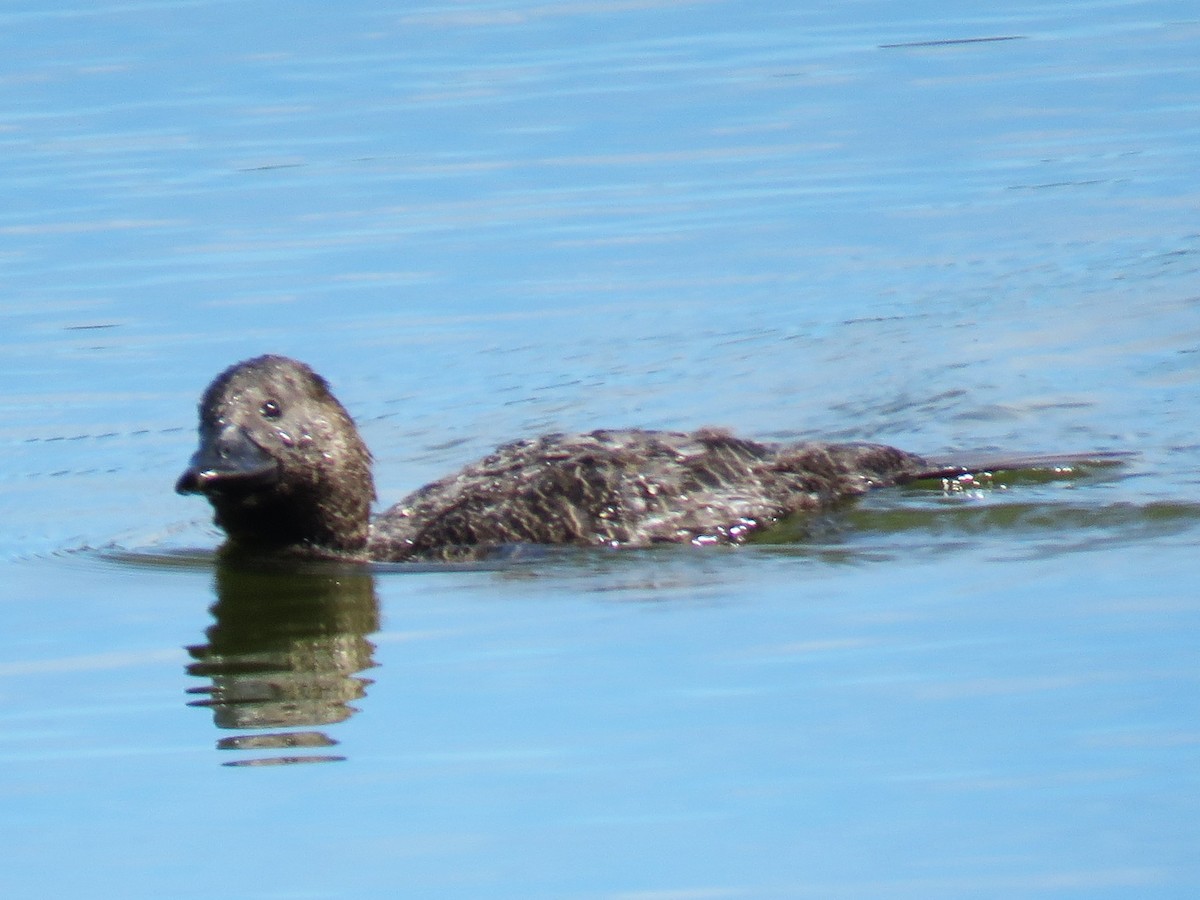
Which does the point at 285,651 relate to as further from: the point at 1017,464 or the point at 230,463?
the point at 1017,464

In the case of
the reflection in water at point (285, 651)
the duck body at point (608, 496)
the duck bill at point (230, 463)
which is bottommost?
the reflection in water at point (285, 651)

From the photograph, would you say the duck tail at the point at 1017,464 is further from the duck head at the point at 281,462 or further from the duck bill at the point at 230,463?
the duck bill at the point at 230,463

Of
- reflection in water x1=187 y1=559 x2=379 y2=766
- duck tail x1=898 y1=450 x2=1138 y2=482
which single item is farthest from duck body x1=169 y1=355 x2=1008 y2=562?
duck tail x1=898 y1=450 x2=1138 y2=482

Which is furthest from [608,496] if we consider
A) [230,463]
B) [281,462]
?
[230,463]

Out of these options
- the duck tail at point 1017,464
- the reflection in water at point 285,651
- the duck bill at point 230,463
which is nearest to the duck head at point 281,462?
the duck bill at point 230,463

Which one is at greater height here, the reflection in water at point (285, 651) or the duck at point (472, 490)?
the duck at point (472, 490)

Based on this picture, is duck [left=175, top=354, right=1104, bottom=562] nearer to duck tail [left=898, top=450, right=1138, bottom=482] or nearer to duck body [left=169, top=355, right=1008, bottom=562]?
duck body [left=169, top=355, right=1008, bottom=562]

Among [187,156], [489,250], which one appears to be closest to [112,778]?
[489,250]

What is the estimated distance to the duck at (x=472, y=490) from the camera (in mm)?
9812

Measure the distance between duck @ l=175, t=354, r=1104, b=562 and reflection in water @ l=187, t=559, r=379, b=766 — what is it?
0.25 meters

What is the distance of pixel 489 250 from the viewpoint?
50.8ft

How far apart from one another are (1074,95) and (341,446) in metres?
10.3

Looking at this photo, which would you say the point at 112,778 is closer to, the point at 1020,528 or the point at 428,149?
the point at 1020,528

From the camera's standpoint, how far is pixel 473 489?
34.1 feet
